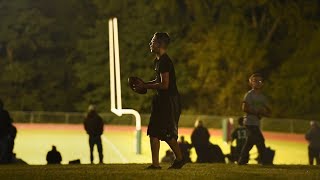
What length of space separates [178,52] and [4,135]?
38.6 metres

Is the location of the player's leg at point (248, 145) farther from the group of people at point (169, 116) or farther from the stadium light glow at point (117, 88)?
the stadium light glow at point (117, 88)

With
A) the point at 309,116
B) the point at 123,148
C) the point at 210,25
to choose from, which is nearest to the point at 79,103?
the point at 210,25

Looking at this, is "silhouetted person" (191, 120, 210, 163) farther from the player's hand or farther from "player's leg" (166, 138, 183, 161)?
the player's hand

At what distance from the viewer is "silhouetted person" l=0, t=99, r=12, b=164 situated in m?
14.4

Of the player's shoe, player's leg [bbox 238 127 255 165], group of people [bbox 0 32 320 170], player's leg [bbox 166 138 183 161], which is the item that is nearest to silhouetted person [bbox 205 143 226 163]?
group of people [bbox 0 32 320 170]

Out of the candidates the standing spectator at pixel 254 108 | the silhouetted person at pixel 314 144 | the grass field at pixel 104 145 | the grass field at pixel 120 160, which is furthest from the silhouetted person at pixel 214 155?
the grass field at pixel 104 145

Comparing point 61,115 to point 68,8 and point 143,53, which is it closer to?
point 143,53

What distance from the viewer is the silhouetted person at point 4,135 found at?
14.4 meters

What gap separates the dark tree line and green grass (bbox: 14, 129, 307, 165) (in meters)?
12.4

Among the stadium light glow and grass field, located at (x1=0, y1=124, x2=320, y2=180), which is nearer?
grass field, located at (x1=0, y1=124, x2=320, y2=180)

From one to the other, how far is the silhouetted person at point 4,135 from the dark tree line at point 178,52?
3609 cm

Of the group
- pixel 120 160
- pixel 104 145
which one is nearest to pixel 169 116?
pixel 120 160

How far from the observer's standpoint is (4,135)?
47.7ft

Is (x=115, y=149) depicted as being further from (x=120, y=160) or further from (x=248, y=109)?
(x=248, y=109)
